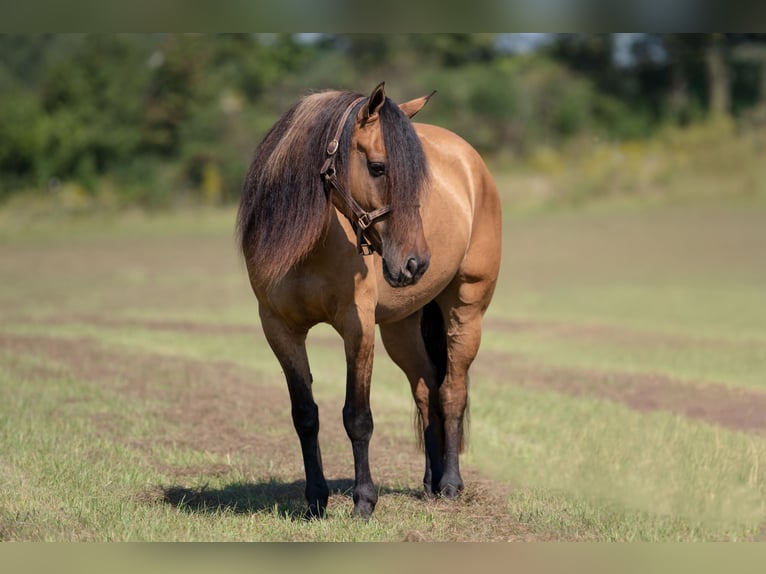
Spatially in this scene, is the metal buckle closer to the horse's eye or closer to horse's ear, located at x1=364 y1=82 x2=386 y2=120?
the horse's eye

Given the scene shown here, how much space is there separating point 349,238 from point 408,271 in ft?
1.98

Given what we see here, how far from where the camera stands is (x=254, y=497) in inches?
254

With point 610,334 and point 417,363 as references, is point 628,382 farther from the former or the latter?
point 417,363

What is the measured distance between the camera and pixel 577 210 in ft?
99.3

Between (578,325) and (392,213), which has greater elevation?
(392,213)

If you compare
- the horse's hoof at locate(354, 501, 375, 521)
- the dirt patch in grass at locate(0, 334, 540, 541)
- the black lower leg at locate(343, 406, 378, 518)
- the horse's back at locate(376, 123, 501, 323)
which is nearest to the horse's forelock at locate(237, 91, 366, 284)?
the horse's back at locate(376, 123, 501, 323)

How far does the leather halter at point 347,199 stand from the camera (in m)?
5.37

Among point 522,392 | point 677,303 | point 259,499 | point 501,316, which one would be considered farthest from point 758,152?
point 259,499

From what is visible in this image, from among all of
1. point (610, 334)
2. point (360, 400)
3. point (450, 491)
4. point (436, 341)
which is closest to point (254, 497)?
point (360, 400)

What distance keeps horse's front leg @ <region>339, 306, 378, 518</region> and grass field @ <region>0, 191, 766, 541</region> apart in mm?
184

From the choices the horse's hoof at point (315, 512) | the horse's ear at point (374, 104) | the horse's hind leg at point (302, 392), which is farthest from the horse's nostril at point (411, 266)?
the horse's hoof at point (315, 512)

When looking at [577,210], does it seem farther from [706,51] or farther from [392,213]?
[392,213]

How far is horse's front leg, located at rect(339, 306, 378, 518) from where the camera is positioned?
5773mm

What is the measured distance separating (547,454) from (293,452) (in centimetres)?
196
